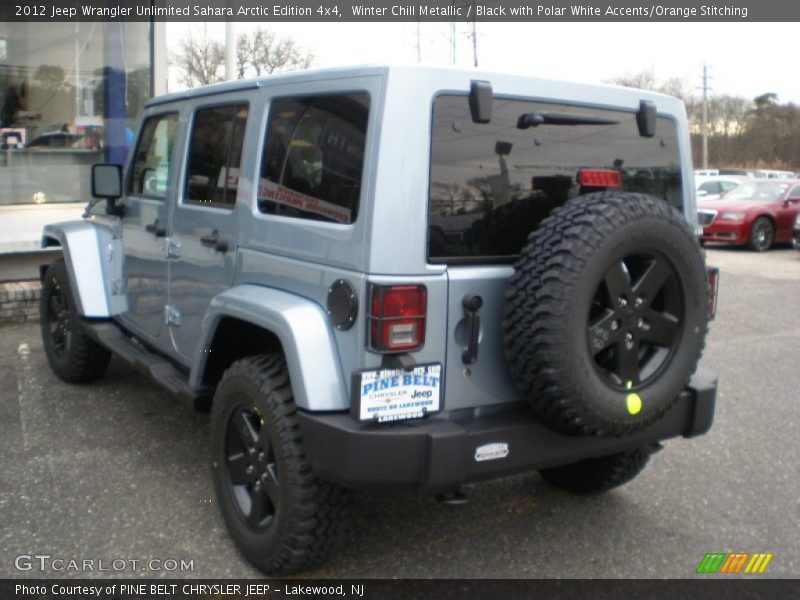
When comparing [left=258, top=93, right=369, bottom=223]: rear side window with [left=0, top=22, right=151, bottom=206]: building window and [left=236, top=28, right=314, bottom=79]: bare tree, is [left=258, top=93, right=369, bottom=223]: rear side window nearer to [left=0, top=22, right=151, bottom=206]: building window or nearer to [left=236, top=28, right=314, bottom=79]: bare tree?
[left=0, top=22, right=151, bottom=206]: building window

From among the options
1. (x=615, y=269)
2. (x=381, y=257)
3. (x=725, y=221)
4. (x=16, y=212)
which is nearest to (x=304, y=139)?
(x=381, y=257)

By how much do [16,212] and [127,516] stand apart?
21.5 ft

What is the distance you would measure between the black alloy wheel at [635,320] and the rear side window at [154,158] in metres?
2.46

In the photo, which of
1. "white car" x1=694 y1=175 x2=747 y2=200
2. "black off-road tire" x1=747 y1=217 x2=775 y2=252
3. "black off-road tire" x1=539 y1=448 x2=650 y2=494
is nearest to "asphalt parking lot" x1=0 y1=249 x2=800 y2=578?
"black off-road tire" x1=539 y1=448 x2=650 y2=494

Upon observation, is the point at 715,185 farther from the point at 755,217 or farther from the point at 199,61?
the point at 199,61

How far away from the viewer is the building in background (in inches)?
373

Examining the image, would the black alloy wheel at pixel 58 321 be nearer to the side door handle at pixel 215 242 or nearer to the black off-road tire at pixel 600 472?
the side door handle at pixel 215 242

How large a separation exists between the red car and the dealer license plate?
13.3 m

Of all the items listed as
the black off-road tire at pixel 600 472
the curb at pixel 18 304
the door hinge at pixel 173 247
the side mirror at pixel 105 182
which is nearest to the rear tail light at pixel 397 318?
the black off-road tire at pixel 600 472

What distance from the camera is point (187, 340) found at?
13.2 ft

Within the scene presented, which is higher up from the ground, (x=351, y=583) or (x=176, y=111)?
(x=176, y=111)

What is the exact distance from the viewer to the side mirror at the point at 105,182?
183 inches

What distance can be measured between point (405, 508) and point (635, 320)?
1528 millimetres

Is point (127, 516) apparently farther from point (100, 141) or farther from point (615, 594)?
point (100, 141)
